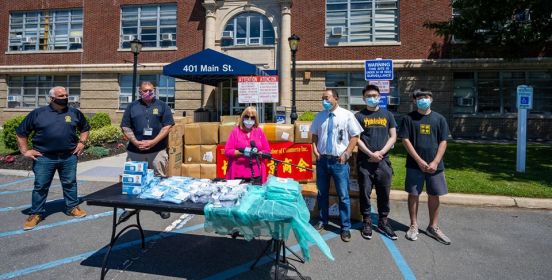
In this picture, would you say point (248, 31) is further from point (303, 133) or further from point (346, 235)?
point (346, 235)

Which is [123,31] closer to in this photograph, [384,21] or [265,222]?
[384,21]

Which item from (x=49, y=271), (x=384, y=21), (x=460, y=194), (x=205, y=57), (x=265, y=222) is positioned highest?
(x=384, y=21)

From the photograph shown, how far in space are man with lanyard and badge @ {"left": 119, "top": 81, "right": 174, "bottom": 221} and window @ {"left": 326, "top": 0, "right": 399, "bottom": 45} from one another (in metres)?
14.2

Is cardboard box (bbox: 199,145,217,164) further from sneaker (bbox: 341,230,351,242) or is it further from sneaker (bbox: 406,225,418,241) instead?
sneaker (bbox: 406,225,418,241)

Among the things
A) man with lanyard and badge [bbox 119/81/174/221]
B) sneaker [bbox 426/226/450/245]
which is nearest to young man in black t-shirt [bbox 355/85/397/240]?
sneaker [bbox 426/226/450/245]

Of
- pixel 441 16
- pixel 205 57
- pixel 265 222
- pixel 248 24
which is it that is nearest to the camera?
pixel 265 222

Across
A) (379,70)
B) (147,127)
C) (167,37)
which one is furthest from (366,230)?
(167,37)

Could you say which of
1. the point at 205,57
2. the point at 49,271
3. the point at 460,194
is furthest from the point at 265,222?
the point at 205,57

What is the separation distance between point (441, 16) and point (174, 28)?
15175mm

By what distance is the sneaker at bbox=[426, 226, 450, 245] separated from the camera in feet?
14.2

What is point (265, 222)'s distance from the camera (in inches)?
110

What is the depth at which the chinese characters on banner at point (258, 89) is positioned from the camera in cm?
865

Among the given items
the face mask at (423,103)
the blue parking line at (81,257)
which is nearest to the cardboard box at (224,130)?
the blue parking line at (81,257)

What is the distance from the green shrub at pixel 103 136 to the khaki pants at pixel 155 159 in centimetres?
885
